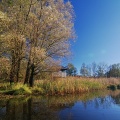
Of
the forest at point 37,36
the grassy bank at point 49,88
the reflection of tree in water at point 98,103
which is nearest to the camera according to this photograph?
the reflection of tree in water at point 98,103

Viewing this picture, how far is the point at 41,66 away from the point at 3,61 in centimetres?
763

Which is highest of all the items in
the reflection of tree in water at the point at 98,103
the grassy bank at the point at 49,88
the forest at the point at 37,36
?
the forest at the point at 37,36

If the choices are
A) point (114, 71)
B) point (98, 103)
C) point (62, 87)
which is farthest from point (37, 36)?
point (114, 71)

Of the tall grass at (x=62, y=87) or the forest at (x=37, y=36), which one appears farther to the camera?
the forest at (x=37, y=36)

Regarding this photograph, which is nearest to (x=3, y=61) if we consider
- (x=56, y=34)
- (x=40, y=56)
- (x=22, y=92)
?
(x=22, y=92)

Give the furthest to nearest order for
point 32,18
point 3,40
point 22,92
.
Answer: point 32,18, point 22,92, point 3,40

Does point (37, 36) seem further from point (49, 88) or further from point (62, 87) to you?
point (62, 87)

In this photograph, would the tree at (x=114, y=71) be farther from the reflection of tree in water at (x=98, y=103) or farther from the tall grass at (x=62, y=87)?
the reflection of tree in water at (x=98, y=103)

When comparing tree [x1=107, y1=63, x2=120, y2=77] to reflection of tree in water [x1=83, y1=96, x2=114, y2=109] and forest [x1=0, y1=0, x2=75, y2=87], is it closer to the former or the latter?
forest [x1=0, y1=0, x2=75, y2=87]

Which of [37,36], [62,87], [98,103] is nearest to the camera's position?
[98,103]

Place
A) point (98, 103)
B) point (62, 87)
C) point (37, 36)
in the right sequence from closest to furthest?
point (98, 103) → point (62, 87) → point (37, 36)

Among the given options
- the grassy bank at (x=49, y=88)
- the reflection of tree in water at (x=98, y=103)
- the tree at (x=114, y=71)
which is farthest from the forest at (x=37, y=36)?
the tree at (x=114, y=71)

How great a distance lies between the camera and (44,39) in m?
27.0

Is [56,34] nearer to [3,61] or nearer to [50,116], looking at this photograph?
[3,61]
